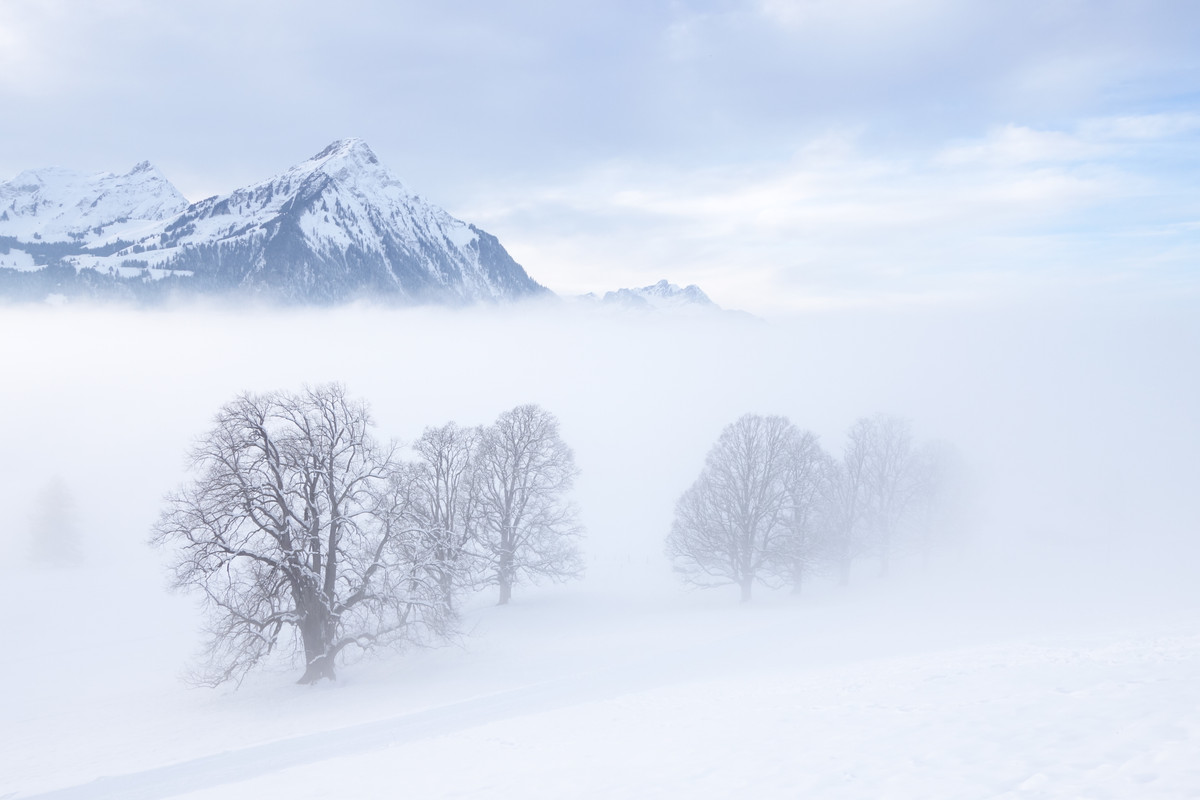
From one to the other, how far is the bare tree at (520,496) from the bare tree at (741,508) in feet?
25.2

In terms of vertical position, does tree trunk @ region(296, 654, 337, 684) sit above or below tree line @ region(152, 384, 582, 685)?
below

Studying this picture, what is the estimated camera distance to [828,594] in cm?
4022

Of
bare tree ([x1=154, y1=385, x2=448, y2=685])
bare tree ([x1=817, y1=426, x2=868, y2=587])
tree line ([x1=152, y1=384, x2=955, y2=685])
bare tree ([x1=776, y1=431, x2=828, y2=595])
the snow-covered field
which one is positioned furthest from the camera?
bare tree ([x1=817, y1=426, x2=868, y2=587])

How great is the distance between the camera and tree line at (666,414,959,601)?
127ft

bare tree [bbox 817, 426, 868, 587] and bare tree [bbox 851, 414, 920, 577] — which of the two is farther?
bare tree [bbox 851, 414, 920, 577]

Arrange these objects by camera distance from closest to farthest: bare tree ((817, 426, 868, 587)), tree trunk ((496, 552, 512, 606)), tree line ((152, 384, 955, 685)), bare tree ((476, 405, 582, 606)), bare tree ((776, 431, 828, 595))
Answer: tree line ((152, 384, 955, 685)) < tree trunk ((496, 552, 512, 606)) < bare tree ((476, 405, 582, 606)) < bare tree ((776, 431, 828, 595)) < bare tree ((817, 426, 868, 587))

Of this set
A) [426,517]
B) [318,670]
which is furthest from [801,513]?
[318,670]

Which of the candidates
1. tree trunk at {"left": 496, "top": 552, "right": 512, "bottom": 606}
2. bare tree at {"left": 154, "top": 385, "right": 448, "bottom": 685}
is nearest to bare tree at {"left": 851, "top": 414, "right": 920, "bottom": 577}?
tree trunk at {"left": 496, "top": 552, "right": 512, "bottom": 606}

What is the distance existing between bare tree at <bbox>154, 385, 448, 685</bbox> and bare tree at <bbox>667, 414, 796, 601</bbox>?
19.1 metres

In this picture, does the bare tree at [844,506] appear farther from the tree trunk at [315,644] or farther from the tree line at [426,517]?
the tree trunk at [315,644]

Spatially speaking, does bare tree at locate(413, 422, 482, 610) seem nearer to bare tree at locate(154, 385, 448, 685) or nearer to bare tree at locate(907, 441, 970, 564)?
bare tree at locate(154, 385, 448, 685)

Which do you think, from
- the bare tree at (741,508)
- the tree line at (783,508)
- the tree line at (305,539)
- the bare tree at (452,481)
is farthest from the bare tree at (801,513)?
the tree line at (305,539)

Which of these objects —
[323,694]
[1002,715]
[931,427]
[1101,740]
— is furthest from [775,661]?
[931,427]

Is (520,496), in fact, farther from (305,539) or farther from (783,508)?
(783,508)
